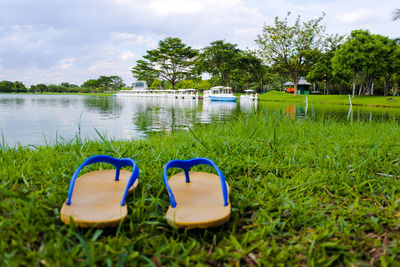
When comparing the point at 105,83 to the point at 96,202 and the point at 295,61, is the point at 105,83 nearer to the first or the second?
the point at 295,61

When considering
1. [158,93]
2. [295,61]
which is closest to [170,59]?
[158,93]

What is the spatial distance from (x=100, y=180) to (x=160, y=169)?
0.41m

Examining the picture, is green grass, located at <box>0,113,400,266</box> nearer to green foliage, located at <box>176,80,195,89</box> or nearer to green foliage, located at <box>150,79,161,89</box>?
green foliage, located at <box>176,80,195,89</box>

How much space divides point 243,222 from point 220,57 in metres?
40.3

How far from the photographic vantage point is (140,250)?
37.5 inches

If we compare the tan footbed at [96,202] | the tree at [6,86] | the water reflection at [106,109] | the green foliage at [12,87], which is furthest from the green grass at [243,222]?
the green foliage at [12,87]

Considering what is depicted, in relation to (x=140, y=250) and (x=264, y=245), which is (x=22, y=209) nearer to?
(x=140, y=250)

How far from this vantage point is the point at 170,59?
45500 mm

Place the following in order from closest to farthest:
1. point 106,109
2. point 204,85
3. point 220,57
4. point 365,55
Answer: point 106,109 < point 365,55 < point 220,57 < point 204,85

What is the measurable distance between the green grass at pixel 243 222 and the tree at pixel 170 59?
44.6 meters

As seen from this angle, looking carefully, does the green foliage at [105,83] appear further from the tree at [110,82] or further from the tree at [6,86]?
the tree at [6,86]

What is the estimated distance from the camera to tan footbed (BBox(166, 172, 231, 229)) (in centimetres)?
101

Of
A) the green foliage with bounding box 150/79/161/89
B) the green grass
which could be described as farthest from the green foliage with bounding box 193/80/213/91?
the green grass

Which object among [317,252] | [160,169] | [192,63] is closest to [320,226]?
[317,252]
